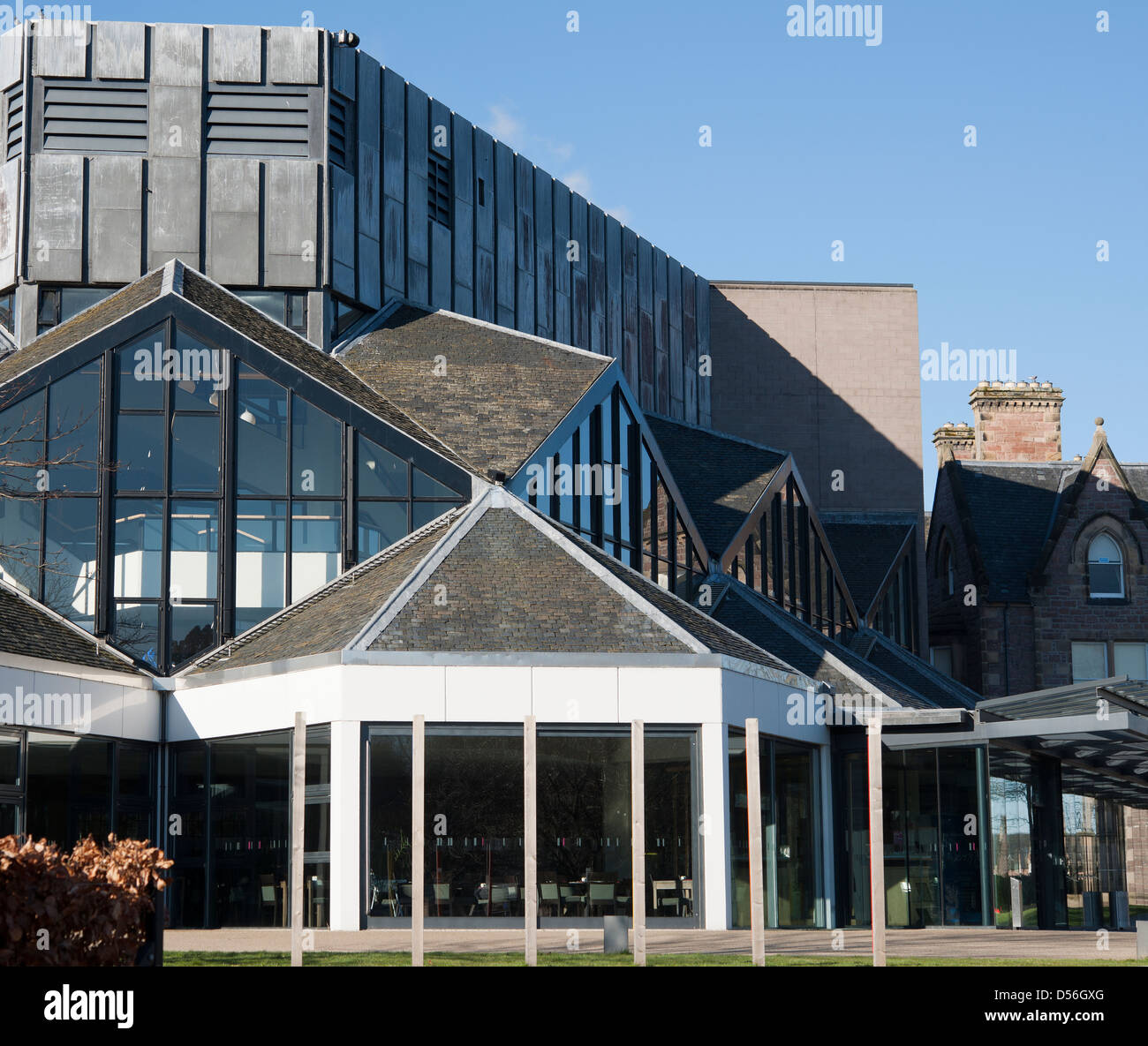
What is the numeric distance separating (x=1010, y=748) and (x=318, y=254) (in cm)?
1649

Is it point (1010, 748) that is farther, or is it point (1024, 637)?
point (1024, 637)

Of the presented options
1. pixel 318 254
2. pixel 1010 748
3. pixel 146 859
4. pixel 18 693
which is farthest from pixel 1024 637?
pixel 146 859

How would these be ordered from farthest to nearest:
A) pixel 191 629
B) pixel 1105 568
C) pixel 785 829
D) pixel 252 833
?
pixel 1105 568
pixel 191 629
pixel 785 829
pixel 252 833

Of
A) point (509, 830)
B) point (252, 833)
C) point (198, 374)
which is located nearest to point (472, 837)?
point (509, 830)

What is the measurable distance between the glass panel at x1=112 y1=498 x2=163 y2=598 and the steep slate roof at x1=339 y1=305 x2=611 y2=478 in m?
5.26

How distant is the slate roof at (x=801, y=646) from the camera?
29734mm

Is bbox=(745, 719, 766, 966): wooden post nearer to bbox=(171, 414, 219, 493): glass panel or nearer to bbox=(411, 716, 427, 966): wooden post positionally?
bbox=(411, 716, 427, 966): wooden post

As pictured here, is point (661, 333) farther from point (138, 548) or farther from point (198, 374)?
point (138, 548)

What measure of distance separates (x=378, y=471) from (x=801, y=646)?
874 centimetres

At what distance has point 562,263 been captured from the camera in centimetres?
4425

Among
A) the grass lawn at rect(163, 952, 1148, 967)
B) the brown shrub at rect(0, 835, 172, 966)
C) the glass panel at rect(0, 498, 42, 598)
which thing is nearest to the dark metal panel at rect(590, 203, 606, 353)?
the glass panel at rect(0, 498, 42, 598)

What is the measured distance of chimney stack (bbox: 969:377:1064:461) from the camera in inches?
2344
